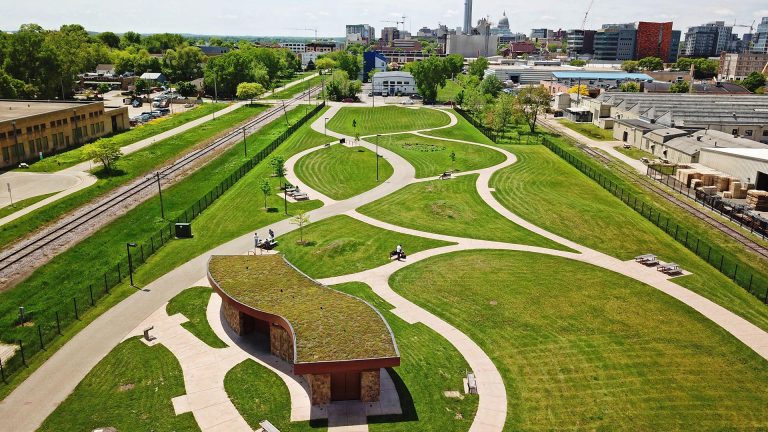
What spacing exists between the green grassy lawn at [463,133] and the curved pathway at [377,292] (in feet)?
143

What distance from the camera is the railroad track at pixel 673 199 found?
53.5m

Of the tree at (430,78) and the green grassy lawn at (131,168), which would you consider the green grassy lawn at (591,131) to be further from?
the green grassy lawn at (131,168)

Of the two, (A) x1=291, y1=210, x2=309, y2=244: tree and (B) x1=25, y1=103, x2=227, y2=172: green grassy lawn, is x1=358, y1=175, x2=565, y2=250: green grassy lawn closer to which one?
(A) x1=291, y1=210, x2=309, y2=244: tree

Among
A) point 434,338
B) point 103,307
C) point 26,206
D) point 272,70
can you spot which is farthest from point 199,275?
point 272,70

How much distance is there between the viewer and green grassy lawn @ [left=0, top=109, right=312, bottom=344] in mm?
41000

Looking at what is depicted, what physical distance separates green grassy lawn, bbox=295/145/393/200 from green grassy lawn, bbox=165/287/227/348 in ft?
88.3

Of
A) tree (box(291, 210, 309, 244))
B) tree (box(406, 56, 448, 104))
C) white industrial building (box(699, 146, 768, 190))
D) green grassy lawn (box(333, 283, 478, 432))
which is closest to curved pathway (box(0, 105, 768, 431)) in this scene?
green grassy lawn (box(333, 283, 478, 432))

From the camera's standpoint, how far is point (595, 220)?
58938mm

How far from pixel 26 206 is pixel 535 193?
57885 millimetres

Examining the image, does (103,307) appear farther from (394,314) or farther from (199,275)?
(394,314)

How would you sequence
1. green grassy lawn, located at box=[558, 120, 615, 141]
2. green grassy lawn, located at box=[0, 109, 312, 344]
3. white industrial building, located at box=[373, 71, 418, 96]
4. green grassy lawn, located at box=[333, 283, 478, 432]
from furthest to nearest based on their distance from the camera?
white industrial building, located at box=[373, 71, 418, 96] → green grassy lawn, located at box=[558, 120, 615, 141] → green grassy lawn, located at box=[0, 109, 312, 344] → green grassy lawn, located at box=[333, 283, 478, 432]

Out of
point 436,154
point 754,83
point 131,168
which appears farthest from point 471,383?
point 754,83

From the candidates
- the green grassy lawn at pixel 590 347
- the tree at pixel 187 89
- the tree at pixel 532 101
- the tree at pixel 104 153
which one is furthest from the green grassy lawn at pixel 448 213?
the tree at pixel 187 89

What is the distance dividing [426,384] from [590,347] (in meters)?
Result: 11.2
